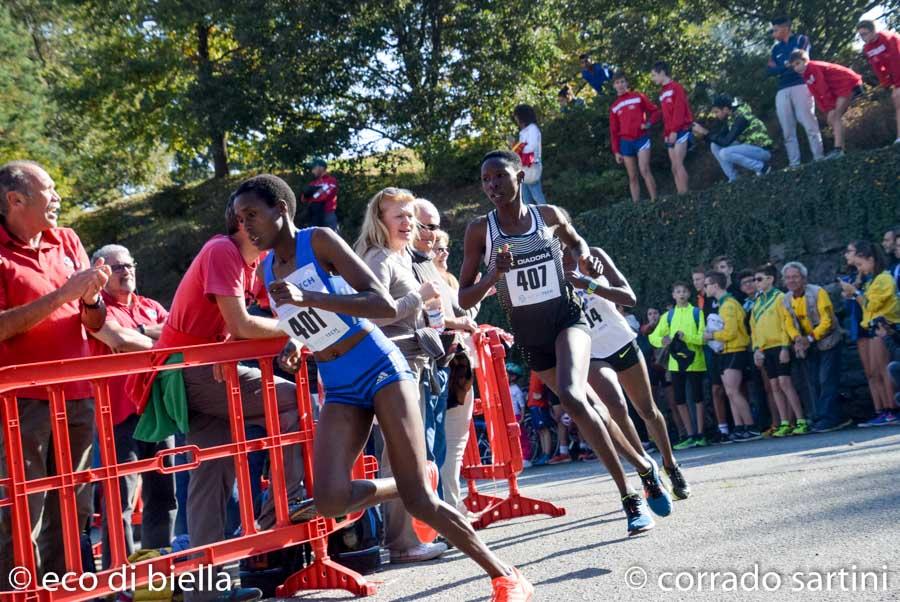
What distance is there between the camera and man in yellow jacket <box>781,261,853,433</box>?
12469 mm

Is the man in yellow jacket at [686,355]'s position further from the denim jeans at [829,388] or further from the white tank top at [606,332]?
the white tank top at [606,332]

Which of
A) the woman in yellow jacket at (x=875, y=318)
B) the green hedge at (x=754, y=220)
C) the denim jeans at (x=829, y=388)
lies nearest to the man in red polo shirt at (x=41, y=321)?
the woman in yellow jacket at (x=875, y=318)

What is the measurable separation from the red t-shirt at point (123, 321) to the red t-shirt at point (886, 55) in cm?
1070

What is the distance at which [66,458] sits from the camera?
512cm

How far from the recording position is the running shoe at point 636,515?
6016 mm

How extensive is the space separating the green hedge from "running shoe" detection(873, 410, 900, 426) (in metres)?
2.78

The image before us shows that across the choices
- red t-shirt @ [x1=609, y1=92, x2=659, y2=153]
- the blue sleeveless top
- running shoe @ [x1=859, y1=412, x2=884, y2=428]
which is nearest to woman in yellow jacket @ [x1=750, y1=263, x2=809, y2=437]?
running shoe @ [x1=859, y1=412, x2=884, y2=428]

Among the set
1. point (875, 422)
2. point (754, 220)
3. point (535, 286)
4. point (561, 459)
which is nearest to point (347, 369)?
point (535, 286)

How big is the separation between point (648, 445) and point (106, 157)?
842 inches

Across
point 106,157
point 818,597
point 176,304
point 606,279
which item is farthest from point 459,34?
point 818,597

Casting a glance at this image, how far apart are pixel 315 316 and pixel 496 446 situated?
3.39 meters

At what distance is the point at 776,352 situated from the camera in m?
12.8

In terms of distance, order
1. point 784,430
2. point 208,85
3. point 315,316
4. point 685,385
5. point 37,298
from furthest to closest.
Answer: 1. point 208,85
2. point 685,385
3. point 784,430
4. point 37,298
5. point 315,316

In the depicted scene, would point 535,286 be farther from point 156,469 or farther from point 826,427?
point 826,427
